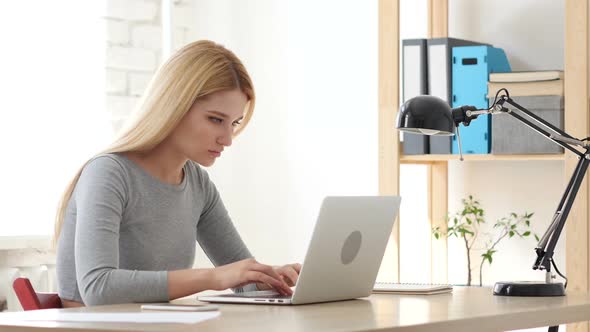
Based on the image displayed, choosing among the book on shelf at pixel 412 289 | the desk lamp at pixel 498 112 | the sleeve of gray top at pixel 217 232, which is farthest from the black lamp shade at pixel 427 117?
the sleeve of gray top at pixel 217 232

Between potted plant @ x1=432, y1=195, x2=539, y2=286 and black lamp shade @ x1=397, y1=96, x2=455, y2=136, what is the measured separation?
108 centimetres

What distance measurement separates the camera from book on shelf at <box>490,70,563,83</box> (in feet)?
9.81

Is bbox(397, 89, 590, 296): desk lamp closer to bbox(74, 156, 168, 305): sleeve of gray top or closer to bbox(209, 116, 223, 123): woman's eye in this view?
bbox(209, 116, 223, 123): woman's eye

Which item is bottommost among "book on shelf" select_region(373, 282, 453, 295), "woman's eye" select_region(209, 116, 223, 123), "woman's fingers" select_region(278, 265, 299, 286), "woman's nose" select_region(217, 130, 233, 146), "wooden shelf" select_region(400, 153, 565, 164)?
"book on shelf" select_region(373, 282, 453, 295)

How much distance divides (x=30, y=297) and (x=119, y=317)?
525mm

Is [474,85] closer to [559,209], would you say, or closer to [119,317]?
[559,209]

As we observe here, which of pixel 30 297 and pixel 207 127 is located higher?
pixel 207 127

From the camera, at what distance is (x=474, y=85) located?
Result: 3135 millimetres

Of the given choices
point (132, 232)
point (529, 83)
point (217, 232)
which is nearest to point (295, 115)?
point (529, 83)

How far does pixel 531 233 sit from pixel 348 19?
A: 1.04 meters

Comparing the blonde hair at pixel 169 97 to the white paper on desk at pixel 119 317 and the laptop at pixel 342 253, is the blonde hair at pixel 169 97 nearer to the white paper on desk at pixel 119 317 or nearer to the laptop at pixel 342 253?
the laptop at pixel 342 253

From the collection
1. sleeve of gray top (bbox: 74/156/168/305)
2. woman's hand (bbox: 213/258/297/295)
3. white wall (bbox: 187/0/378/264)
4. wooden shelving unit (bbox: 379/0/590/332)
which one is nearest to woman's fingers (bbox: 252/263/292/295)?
woman's hand (bbox: 213/258/297/295)

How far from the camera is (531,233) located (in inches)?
130

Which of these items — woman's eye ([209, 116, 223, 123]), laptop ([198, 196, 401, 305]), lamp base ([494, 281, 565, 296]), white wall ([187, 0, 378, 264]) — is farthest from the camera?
white wall ([187, 0, 378, 264])
